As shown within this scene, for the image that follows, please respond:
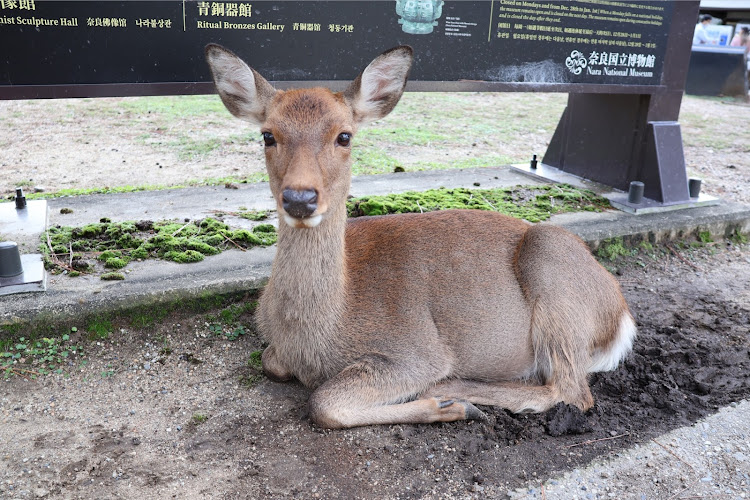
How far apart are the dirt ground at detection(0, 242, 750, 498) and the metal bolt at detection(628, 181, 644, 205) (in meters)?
2.11

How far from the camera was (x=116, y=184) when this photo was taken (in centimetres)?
770

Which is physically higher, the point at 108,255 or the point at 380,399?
the point at 108,255

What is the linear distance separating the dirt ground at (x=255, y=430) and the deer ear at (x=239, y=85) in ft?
4.92

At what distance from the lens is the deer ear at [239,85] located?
3.66m

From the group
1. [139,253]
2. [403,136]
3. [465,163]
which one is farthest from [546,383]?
[403,136]

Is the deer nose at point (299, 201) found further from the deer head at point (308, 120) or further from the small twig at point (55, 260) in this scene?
the small twig at point (55, 260)

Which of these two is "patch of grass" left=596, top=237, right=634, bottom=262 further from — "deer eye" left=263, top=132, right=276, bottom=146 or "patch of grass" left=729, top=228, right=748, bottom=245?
"deer eye" left=263, top=132, right=276, bottom=146

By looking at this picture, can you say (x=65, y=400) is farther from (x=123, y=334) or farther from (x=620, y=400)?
(x=620, y=400)

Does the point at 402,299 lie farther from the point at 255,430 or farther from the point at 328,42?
the point at 328,42

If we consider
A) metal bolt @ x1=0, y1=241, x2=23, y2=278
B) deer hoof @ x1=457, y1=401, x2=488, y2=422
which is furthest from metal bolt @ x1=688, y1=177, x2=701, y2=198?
metal bolt @ x1=0, y1=241, x2=23, y2=278

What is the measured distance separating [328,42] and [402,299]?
93.9 inches

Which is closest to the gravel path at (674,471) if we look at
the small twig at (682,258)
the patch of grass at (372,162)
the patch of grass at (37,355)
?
the small twig at (682,258)

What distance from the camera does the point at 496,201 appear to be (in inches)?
254

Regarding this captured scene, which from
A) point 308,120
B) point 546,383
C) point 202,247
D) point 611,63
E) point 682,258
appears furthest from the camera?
point 611,63
